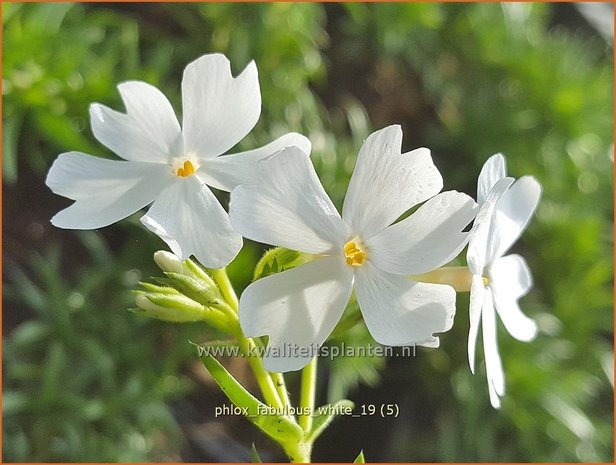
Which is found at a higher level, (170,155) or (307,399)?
(170,155)

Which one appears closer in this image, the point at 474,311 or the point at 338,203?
the point at 474,311

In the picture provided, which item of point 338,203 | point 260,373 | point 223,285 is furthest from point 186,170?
point 338,203

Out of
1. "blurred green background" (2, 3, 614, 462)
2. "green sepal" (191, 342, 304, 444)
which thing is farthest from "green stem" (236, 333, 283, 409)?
"blurred green background" (2, 3, 614, 462)

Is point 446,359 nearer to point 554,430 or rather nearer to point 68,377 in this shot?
point 554,430

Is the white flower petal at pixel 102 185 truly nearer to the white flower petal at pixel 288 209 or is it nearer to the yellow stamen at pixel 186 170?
the yellow stamen at pixel 186 170

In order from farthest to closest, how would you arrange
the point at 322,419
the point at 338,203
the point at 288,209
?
the point at 338,203 → the point at 322,419 → the point at 288,209

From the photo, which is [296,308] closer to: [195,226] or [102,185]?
[195,226]

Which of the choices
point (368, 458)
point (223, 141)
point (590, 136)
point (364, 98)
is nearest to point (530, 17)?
point (590, 136)
